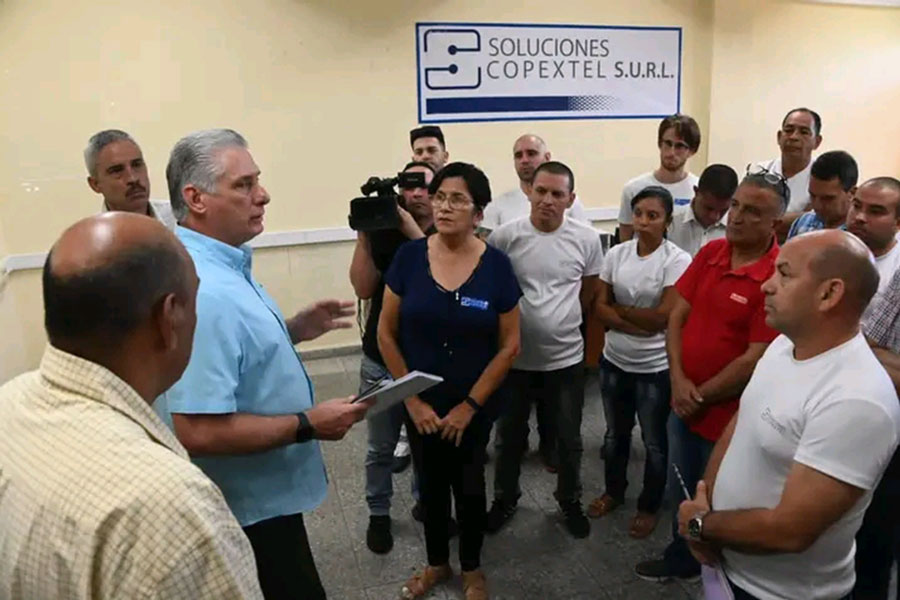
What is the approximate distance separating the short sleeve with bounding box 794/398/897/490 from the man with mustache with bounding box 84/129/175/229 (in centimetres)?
243

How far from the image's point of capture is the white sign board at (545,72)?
441 centimetres

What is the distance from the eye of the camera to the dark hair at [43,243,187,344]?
793 mm

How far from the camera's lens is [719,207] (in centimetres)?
284

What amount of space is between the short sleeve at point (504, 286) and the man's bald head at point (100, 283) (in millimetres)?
1366

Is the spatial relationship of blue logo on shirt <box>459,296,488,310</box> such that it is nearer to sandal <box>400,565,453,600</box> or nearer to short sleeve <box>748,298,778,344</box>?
short sleeve <box>748,298,778,344</box>

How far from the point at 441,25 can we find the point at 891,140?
4228 millimetres

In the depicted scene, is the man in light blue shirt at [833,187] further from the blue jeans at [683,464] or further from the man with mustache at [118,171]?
the man with mustache at [118,171]

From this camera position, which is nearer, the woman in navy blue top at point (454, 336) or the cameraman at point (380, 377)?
the woman in navy blue top at point (454, 336)

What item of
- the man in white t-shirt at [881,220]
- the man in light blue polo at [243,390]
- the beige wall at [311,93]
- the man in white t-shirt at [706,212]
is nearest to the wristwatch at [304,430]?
the man in light blue polo at [243,390]

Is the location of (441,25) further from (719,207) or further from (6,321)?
(6,321)

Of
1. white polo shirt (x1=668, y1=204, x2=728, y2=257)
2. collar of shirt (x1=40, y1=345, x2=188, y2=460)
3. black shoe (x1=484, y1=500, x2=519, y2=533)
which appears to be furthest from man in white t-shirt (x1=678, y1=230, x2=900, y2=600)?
white polo shirt (x1=668, y1=204, x2=728, y2=257)

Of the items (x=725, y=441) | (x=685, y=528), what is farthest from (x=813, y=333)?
(x=685, y=528)

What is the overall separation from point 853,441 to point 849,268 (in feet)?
1.16

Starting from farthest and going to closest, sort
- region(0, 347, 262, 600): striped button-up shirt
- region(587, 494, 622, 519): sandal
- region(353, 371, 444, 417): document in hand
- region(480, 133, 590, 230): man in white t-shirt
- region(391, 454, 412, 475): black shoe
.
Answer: region(480, 133, 590, 230): man in white t-shirt
region(391, 454, 412, 475): black shoe
region(587, 494, 622, 519): sandal
region(353, 371, 444, 417): document in hand
region(0, 347, 262, 600): striped button-up shirt
